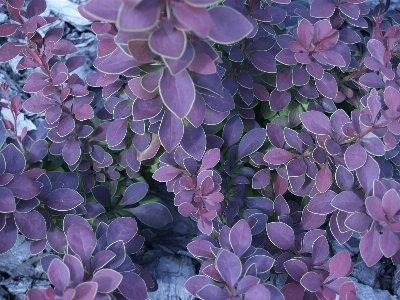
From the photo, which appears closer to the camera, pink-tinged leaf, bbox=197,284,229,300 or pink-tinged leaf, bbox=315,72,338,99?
pink-tinged leaf, bbox=197,284,229,300

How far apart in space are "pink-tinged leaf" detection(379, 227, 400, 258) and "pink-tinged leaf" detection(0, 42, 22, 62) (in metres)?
1.28

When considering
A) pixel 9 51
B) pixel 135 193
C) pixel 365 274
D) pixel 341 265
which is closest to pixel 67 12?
pixel 9 51

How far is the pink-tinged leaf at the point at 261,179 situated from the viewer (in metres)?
1.43

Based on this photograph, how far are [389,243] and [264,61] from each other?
28.8 inches

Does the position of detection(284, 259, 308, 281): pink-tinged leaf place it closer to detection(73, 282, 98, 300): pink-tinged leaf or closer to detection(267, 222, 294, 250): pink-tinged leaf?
detection(267, 222, 294, 250): pink-tinged leaf

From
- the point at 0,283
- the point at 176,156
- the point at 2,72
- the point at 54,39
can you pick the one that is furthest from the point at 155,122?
the point at 2,72

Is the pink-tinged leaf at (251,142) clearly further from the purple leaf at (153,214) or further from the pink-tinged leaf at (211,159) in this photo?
the purple leaf at (153,214)

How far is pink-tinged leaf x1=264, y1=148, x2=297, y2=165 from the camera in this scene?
4.38ft

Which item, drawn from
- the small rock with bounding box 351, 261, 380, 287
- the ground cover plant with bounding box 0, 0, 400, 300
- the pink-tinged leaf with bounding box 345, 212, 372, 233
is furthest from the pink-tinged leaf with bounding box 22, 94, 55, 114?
the small rock with bounding box 351, 261, 380, 287

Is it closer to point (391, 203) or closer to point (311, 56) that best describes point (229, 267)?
point (391, 203)

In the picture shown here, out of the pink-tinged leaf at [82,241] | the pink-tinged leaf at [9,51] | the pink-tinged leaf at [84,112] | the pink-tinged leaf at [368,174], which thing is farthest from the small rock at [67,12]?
the pink-tinged leaf at [368,174]

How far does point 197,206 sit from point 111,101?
0.51 meters

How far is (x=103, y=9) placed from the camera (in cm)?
89

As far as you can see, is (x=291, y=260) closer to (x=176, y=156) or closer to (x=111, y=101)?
(x=176, y=156)
